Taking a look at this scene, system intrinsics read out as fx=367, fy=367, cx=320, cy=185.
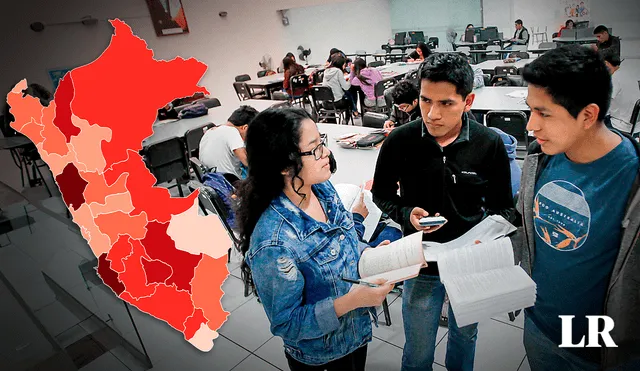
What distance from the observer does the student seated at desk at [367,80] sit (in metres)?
6.17

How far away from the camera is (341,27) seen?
13.1 meters

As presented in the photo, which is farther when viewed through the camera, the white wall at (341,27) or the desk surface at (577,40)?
the white wall at (341,27)

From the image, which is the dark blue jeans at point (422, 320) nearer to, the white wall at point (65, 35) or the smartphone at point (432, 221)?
the smartphone at point (432, 221)

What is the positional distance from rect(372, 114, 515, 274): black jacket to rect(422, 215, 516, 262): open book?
0.07 meters

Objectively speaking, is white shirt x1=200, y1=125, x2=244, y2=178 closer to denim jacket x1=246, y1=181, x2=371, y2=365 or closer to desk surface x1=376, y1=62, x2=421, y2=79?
denim jacket x1=246, y1=181, x2=371, y2=365

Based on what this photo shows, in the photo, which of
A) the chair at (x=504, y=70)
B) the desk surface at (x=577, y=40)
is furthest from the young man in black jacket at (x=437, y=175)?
the desk surface at (x=577, y=40)

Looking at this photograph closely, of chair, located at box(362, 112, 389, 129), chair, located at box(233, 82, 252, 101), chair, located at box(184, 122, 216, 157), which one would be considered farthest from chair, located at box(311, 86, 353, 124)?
chair, located at box(184, 122, 216, 157)

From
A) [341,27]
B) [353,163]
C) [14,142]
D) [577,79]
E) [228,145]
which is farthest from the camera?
[341,27]

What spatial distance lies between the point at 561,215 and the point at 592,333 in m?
0.38

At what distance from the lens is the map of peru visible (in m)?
2.84

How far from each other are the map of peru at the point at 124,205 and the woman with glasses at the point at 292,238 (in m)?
1.72

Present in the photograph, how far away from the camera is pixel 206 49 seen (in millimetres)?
7148

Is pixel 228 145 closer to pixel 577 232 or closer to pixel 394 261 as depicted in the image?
pixel 394 261

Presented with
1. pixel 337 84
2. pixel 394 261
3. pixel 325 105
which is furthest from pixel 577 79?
pixel 325 105
